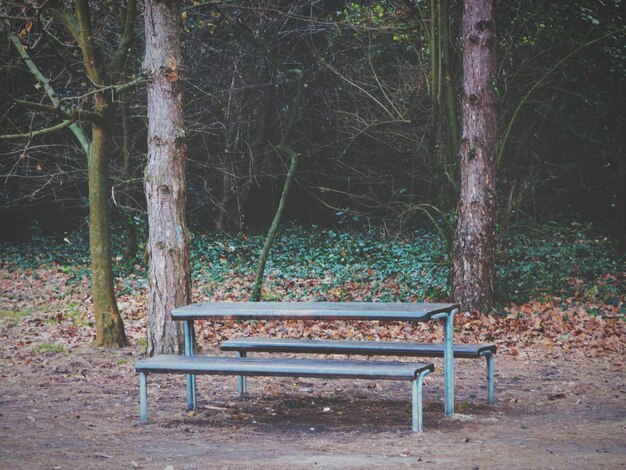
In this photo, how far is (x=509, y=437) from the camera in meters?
5.58

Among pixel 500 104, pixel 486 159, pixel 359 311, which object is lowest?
pixel 359 311

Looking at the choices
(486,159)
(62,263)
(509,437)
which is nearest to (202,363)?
(509,437)

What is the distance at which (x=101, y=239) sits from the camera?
957 cm

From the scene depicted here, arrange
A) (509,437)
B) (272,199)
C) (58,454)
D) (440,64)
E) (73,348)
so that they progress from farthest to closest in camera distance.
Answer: (272,199), (440,64), (73,348), (509,437), (58,454)

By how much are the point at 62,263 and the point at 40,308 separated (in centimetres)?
467

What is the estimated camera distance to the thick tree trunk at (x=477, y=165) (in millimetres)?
11156

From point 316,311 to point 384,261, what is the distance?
9697 millimetres

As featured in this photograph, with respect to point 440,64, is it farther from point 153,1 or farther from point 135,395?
point 135,395

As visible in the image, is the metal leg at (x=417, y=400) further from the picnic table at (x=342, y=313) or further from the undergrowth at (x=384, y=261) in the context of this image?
the undergrowth at (x=384, y=261)

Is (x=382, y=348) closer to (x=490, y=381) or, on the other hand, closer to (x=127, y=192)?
(x=490, y=381)

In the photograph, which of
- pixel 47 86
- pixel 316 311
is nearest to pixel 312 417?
pixel 316 311

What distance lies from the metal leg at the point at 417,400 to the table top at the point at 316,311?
41cm

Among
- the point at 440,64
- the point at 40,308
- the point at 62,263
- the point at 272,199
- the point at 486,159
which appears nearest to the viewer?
the point at 486,159

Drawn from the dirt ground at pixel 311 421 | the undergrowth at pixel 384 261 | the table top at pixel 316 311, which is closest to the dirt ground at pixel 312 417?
the dirt ground at pixel 311 421
